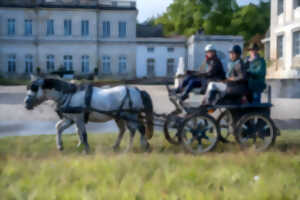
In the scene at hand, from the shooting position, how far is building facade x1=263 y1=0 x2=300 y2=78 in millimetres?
18109

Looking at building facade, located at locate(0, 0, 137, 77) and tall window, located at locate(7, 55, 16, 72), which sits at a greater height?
building facade, located at locate(0, 0, 137, 77)

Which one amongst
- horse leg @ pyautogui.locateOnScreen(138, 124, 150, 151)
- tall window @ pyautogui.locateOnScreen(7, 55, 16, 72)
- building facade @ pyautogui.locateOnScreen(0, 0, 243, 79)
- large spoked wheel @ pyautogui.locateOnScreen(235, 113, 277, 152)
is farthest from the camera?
tall window @ pyautogui.locateOnScreen(7, 55, 16, 72)

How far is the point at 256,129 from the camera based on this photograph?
5773mm

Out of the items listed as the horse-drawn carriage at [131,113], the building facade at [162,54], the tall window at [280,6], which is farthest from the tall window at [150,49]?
the tall window at [280,6]

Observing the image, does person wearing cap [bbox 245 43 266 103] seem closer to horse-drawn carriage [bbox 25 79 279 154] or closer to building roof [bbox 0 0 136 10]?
horse-drawn carriage [bbox 25 79 279 154]

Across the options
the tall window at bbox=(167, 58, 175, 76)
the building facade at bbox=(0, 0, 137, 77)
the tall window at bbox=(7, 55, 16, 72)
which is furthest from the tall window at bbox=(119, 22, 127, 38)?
the tall window at bbox=(167, 58, 175, 76)

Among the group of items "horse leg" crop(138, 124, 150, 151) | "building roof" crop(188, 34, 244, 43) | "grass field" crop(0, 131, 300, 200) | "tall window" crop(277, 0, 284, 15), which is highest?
"tall window" crop(277, 0, 284, 15)

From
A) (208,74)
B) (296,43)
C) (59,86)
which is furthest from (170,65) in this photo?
(296,43)

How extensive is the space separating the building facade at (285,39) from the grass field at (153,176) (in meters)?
14.1

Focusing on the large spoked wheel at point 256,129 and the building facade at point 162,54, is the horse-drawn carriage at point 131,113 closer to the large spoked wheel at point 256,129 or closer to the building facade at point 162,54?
the large spoked wheel at point 256,129

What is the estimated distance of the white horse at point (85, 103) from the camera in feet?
17.8

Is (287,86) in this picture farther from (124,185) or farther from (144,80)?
(124,185)

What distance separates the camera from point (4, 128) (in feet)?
27.5

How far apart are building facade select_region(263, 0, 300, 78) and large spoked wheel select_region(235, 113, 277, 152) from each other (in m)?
13.3
